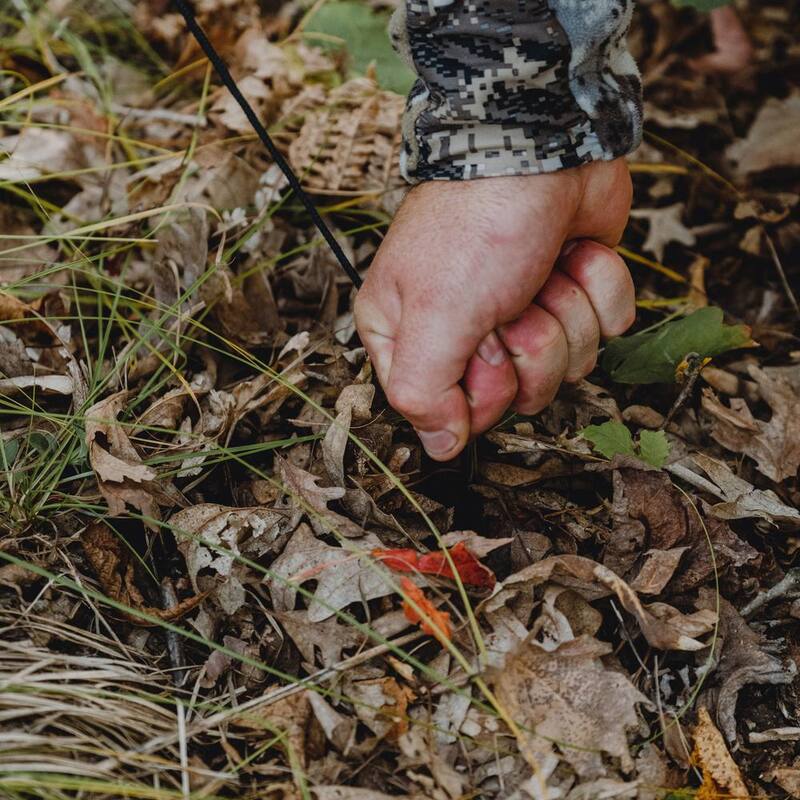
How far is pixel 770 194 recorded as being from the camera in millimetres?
2398

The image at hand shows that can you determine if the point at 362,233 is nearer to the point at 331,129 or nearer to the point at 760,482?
the point at 331,129

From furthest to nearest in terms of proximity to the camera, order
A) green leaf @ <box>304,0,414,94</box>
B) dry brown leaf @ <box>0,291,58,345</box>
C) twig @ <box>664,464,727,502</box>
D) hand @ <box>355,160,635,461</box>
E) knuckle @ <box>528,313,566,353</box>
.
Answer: green leaf @ <box>304,0,414,94</box> < dry brown leaf @ <box>0,291,58,345</box> < twig @ <box>664,464,727,502</box> < knuckle @ <box>528,313,566,353</box> < hand @ <box>355,160,635,461</box>

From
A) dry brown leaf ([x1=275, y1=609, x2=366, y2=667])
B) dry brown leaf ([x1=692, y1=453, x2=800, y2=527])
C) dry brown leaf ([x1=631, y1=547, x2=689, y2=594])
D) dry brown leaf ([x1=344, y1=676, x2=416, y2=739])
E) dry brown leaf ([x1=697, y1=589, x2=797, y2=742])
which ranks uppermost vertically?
dry brown leaf ([x1=275, y1=609, x2=366, y2=667])

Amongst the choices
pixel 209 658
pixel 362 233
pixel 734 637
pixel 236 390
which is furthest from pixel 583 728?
pixel 362 233

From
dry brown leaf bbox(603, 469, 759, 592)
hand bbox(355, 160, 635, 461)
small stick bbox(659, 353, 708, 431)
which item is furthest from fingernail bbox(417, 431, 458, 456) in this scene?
small stick bbox(659, 353, 708, 431)

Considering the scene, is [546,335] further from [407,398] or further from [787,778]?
[787,778]

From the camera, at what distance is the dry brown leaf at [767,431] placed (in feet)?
5.54

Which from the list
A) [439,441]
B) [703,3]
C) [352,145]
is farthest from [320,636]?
[703,3]

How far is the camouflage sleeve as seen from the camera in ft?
4.09

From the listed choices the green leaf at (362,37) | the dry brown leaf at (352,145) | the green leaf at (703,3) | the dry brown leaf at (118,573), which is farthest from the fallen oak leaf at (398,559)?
the green leaf at (703,3)

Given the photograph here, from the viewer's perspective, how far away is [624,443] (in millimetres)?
1570

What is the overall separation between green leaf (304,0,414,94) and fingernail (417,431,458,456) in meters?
1.38

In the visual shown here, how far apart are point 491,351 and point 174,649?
2.57ft

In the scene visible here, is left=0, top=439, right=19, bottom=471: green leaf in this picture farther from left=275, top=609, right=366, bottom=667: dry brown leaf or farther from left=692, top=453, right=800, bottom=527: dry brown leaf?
left=692, top=453, right=800, bottom=527: dry brown leaf
